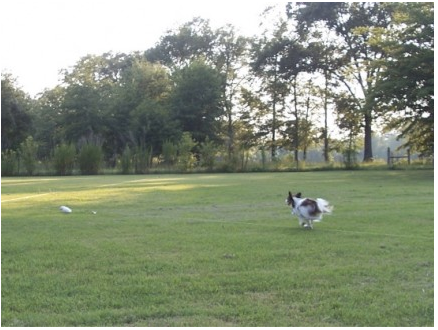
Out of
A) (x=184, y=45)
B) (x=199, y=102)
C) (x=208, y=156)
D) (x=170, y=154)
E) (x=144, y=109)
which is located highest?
(x=184, y=45)

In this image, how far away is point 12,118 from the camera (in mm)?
41938

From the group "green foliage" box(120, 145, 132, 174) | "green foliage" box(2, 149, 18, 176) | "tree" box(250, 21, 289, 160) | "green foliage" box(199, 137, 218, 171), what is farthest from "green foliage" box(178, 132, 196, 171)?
"tree" box(250, 21, 289, 160)

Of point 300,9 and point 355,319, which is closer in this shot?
point 355,319

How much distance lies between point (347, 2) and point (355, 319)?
3923 centimetres

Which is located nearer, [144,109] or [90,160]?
[90,160]

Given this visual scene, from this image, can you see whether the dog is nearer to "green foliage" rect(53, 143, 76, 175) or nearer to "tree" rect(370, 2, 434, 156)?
"tree" rect(370, 2, 434, 156)

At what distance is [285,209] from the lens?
991 centimetres

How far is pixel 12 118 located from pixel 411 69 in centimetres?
2999

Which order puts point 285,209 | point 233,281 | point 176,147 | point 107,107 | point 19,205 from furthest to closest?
point 107,107 → point 176,147 → point 19,205 → point 285,209 → point 233,281

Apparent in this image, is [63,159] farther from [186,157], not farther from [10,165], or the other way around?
[186,157]

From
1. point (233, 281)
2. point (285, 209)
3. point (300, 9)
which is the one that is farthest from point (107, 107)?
point (233, 281)

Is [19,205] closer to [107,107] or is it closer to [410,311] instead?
[410,311]

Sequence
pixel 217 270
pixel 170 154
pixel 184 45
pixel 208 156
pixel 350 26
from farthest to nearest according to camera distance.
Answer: pixel 184 45, pixel 350 26, pixel 170 154, pixel 208 156, pixel 217 270

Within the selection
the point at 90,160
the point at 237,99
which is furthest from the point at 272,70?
the point at 90,160
